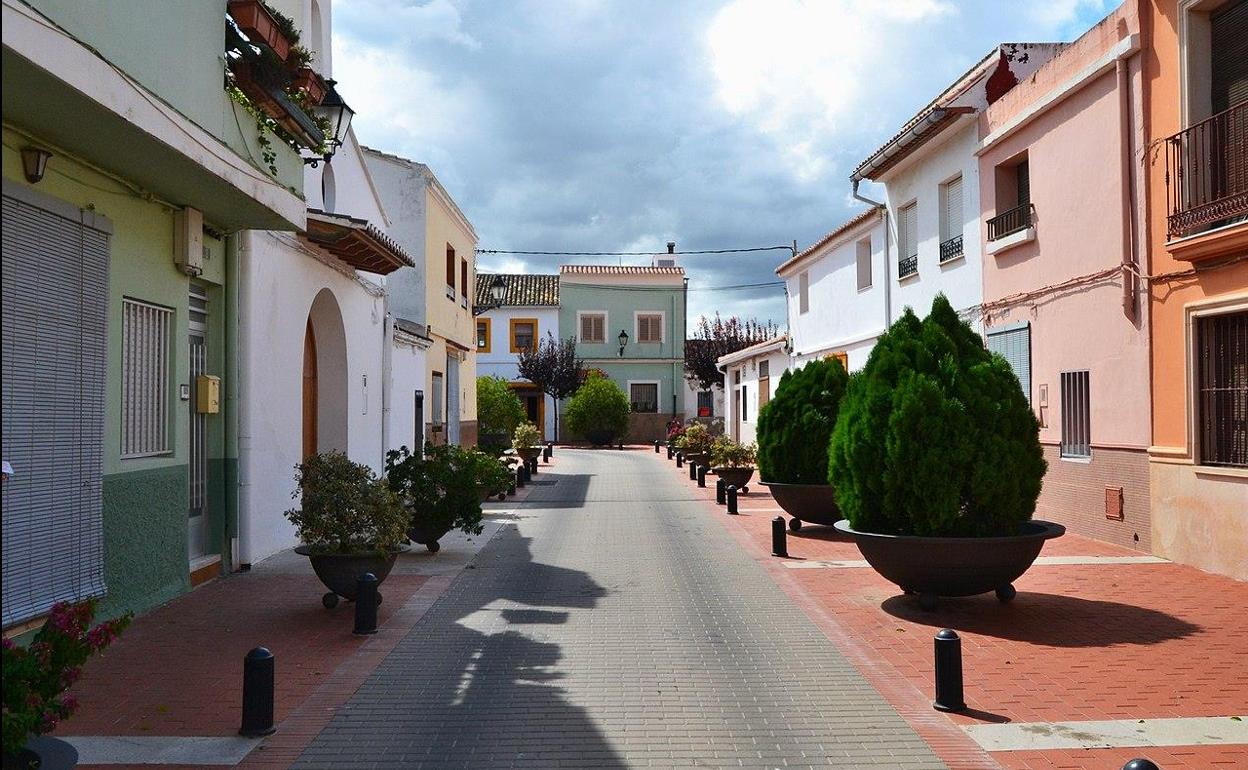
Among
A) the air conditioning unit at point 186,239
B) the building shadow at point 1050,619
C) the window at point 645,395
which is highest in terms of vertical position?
the air conditioning unit at point 186,239

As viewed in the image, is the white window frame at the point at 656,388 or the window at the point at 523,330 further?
the white window frame at the point at 656,388

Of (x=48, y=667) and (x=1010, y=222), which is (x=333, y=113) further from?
(x=1010, y=222)

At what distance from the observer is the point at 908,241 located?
1856cm

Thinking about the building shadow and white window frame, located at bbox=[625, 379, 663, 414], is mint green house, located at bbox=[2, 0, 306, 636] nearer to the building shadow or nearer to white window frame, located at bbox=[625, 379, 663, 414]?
the building shadow

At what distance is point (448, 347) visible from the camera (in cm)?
2406

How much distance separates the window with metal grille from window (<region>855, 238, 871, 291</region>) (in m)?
11.1

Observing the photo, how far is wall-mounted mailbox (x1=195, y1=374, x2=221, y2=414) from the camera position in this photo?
31.1 feet

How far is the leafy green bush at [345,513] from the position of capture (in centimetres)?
821

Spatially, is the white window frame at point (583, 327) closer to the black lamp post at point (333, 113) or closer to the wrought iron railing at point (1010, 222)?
the wrought iron railing at point (1010, 222)

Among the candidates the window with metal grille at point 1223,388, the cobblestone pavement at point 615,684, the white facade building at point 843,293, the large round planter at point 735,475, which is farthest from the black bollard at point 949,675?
the large round planter at point 735,475

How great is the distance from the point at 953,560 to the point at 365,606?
4540mm

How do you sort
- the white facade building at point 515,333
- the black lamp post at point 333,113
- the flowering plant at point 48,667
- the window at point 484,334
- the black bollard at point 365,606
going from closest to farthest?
the flowering plant at point 48,667 < the black bollard at point 365,606 < the black lamp post at point 333,113 < the white facade building at point 515,333 < the window at point 484,334

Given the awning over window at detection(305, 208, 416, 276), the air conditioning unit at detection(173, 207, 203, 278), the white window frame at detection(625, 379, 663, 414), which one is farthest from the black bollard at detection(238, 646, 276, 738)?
the white window frame at detection(625, 379, 663, 414)

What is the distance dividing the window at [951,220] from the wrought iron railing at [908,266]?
1.16 meters
